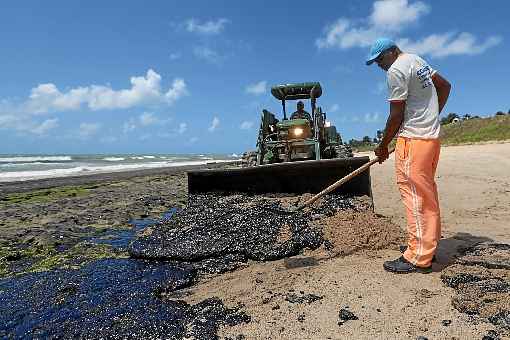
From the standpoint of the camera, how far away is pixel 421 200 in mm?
3625

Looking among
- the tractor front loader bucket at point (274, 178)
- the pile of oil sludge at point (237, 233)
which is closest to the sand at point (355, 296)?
the pile of oil sludge at point (237, 233)

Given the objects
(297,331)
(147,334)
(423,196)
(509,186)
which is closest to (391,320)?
(297,331)

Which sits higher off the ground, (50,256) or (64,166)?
(64,166)

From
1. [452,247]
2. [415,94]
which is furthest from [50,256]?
[452,247]

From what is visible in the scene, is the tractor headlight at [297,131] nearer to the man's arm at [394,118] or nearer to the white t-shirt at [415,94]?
the man's arm at [394,118]

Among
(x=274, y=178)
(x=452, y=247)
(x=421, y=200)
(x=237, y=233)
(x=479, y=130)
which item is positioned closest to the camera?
(x=421, y=200)

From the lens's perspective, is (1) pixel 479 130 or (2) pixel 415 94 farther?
(1) pixel 479 130

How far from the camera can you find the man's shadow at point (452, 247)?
150 inches

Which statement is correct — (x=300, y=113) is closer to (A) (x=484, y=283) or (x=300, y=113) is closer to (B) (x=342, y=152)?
(B) (x=342, y=152)

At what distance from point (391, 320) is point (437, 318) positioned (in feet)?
0.99

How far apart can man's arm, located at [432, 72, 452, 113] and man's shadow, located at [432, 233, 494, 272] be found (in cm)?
144

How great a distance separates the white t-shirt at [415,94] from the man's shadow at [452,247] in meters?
1.18

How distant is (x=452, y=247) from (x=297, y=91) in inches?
290

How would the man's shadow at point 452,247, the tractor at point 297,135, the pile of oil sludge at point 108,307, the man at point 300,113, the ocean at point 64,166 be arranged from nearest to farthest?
the pile of oil sludge at point 108,307 → the man's shadow at point 452,247 → the tractor at point 297,135 → the man at point 300,113 → the ocean at point 64,166
